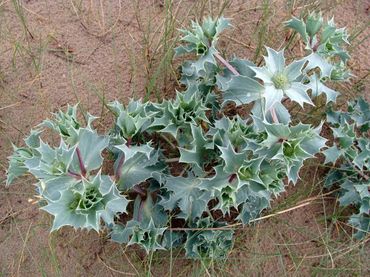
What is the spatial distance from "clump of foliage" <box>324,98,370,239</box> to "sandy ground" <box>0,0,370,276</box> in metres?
0.09

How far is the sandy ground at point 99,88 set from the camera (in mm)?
1660

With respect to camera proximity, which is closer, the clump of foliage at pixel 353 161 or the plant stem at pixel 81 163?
Answer: the plant stem at pixel 81 163

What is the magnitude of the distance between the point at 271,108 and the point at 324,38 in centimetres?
31

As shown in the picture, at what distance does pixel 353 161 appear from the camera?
162cm

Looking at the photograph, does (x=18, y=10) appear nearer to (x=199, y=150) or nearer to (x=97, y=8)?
(x=97, y=8)

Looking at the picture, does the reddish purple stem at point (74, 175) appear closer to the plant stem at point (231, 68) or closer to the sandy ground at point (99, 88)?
the sandy ground at point (99, 88)

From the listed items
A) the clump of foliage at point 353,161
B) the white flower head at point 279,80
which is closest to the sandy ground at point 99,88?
the clump of foliage at point 353,161

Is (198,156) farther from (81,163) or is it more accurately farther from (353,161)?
(353,161)

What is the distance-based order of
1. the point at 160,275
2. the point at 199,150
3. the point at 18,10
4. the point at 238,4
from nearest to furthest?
the point at 199,150 < the point at 160,275 < the point at 18,10 < the point at 238,4

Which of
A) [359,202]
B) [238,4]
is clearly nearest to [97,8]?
[238,4]

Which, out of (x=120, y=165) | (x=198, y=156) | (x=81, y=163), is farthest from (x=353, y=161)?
(x=81, y=163)

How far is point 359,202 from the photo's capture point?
5.39 ft

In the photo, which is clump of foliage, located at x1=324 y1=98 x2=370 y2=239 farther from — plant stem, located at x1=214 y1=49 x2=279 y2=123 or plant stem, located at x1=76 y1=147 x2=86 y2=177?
plant stem, located at x1=76 y1=147 x2=86 y2=177

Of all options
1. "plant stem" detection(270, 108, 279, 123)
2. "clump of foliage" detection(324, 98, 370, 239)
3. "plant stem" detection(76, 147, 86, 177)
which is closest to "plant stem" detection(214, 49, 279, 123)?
"plant stem" detection(270, 108, 279, 123)
